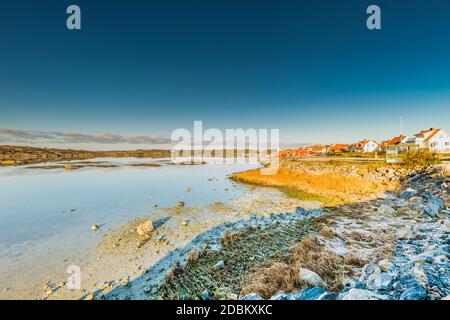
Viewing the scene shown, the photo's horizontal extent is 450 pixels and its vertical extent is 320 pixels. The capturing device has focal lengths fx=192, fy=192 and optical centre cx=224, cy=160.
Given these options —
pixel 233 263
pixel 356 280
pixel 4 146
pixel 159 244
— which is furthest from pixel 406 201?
pixel 4 146

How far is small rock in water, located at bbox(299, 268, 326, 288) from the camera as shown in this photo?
4453mm

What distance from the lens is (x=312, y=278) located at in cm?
454

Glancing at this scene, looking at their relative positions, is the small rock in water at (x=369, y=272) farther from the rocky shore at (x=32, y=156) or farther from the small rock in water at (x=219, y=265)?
the rocky shore at (x=32, y=156)

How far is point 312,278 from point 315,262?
42.2 inches

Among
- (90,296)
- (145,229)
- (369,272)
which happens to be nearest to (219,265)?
(90,296)

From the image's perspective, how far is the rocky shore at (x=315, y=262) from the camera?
412 cm

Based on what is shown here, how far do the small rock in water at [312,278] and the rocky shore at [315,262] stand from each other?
2cm

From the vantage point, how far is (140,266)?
649 cm

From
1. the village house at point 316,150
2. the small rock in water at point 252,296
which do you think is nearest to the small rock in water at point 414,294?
the small rock in water at point 252,296

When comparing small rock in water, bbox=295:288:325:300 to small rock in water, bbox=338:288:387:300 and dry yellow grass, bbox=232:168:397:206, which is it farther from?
dry yellow grass, bbox=232:168:397:206
